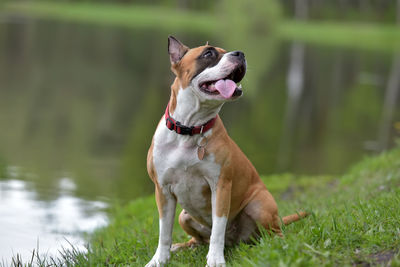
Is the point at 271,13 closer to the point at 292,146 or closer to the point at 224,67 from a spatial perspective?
the point at 292,146

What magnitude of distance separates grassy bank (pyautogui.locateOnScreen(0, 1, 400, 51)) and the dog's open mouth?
127 ft

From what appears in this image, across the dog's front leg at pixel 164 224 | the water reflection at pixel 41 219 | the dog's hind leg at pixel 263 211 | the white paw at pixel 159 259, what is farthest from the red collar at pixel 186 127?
the water reflection at pixel 41 219

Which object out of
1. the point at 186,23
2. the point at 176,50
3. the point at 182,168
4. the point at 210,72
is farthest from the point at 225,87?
the point at 186,23

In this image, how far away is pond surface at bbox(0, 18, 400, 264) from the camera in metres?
8.11

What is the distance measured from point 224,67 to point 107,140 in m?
8.13

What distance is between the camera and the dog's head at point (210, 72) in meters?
4.43

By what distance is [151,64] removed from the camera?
25438mm

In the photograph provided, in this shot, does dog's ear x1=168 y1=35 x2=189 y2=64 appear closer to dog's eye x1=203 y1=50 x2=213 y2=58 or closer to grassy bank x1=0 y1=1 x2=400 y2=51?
dog's eye x1=203 y1=50 x2=213 y2=58

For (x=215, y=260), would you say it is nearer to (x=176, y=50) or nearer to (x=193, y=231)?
(x=193, y=231)

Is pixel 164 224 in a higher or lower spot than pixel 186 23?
lower

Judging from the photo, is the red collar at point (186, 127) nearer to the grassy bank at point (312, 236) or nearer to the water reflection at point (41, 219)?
the grassy bank at point (312, 236)

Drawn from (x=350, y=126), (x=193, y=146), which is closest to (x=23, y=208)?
(x=193, y=146)

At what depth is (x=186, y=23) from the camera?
5450cm

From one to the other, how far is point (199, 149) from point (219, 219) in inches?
22.6
